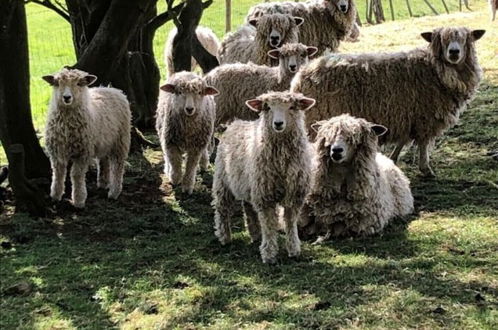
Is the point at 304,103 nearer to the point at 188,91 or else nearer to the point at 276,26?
the point at 188,91

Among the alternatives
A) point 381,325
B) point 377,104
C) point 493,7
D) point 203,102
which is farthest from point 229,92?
point 493,7

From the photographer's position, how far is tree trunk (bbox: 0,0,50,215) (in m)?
6.84

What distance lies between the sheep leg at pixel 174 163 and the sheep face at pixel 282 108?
260 cm

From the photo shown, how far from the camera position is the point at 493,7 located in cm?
2131

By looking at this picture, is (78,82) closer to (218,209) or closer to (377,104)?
(218,209)

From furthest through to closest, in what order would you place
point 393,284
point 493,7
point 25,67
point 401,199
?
point 493,7 → point 25,67 → point 401,199 → point 393,284

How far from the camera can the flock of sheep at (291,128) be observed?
5703mm

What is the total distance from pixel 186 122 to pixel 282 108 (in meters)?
2.55

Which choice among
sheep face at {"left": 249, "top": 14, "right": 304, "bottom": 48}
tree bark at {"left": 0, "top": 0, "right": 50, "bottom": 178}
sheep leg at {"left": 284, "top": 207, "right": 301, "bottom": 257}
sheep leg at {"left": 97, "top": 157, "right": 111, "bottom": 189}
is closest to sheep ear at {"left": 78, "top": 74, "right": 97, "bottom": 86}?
tree bark at {"left": 0, "top": 0, "right": 50, "bottom": 178}

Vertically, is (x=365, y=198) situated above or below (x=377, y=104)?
below

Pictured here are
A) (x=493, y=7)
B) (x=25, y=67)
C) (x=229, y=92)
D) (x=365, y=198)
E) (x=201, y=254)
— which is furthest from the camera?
(x=493, y=7)

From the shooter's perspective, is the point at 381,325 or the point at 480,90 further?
the point at 480,90

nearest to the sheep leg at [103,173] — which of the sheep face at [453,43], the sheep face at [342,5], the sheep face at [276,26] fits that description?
the sheep face at [276,26]

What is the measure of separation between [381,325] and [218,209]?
2203 mm
